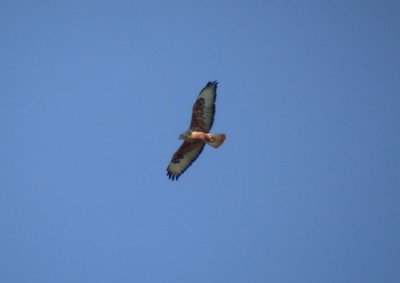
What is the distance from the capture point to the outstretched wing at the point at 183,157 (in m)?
14.3

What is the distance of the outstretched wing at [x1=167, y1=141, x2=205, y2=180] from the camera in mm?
14305

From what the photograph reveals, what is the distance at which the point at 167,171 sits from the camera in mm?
15055

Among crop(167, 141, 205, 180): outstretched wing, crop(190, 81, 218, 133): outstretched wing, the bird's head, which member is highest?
crop(190, 81, 218, 133): outstretched wing

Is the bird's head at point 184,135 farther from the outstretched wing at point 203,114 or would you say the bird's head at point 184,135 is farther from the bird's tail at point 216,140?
the bird's tail at point 216,140

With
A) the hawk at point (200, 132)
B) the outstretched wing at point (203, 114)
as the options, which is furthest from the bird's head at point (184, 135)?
the outstretched wing at point (203, 114)

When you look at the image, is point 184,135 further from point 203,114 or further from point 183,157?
point 183,157

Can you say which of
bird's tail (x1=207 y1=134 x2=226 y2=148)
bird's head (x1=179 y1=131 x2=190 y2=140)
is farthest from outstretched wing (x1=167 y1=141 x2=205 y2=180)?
bird's tail (x1=207 y1=134 x2=226 y2=148)

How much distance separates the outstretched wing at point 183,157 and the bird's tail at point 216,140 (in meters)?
0.52

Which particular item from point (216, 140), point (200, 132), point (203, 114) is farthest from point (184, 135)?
point (216, 140)

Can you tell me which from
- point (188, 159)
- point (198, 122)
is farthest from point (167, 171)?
point (198, 122)

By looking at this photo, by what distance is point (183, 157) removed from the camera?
14648mm

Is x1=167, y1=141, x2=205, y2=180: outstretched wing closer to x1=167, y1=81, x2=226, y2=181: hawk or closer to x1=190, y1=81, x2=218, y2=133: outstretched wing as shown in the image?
x1=167, y1=81, x2=226, y2=181: hawk

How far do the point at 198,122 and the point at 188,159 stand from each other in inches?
42.3

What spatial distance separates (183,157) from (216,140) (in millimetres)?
1354
